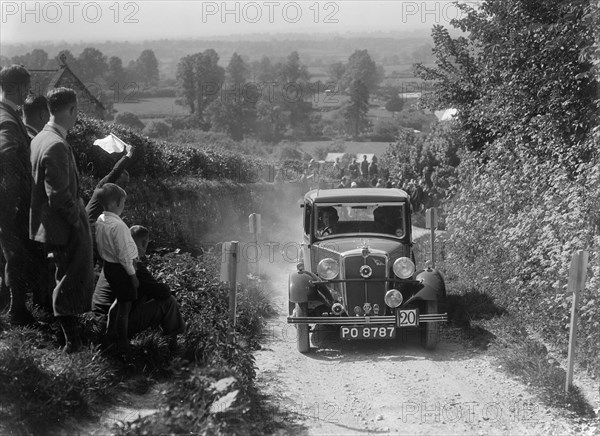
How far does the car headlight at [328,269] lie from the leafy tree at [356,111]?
82.8m

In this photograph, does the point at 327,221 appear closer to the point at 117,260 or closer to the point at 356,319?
the point at 356,319

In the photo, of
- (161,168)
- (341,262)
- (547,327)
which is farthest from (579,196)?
(161,168)

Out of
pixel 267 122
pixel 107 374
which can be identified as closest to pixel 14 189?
pixel 107 374

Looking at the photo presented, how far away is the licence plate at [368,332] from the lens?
31.8 feet

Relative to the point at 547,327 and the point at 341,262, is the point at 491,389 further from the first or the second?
the point at 341,262

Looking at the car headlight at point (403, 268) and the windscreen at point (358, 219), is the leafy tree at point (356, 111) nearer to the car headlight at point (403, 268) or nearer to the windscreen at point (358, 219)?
the windscreen at point (358, 219)

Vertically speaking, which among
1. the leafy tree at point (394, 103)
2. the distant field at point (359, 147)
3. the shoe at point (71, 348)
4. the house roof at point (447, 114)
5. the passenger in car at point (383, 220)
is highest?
the passenger in car at point (383, 220)

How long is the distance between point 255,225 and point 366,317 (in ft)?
12.7

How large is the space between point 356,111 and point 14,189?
8953cm

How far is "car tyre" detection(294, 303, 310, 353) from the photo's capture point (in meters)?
9.91

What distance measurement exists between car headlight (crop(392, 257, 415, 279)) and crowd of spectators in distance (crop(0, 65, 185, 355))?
350cm

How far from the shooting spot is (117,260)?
7113 mm

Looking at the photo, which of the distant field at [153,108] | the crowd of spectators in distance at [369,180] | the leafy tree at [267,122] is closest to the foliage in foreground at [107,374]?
the crowd of spectators in distance at [369,180]

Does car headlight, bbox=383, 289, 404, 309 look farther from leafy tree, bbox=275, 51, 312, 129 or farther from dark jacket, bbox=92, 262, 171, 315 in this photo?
Result: leafy tree, bbox=275, 51, 312, 129
